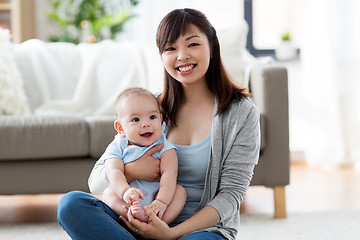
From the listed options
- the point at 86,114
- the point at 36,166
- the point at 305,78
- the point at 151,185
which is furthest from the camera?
the point at 305,78

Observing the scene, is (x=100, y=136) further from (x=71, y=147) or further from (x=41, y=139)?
(x=41, y=139)

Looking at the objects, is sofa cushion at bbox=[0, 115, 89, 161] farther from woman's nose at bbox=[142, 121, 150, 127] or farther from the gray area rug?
woman's nose at bbox=[142, 121, 150, 127]

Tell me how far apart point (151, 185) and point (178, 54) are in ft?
→ 1.19

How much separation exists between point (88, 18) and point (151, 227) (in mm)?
2863

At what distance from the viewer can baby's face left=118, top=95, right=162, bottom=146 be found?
1.38 m

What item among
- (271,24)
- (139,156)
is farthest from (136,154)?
(271,24)

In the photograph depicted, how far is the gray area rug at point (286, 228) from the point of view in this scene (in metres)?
2.11

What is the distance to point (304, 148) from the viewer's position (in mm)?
3951

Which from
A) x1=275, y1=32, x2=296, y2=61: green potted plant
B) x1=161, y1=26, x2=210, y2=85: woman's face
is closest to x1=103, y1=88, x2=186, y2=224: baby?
x1=161, y1=26, x2=210, y2=85: woman's face

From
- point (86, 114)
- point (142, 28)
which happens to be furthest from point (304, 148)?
point (86, 114)

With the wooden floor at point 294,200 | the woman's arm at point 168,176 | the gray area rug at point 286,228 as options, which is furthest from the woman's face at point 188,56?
the wooden floor at point 294,200

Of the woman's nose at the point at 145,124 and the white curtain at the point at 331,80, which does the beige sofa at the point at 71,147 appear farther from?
the white curtain at the point at 331,80

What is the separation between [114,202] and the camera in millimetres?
1337

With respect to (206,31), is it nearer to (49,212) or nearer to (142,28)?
(49,212)
